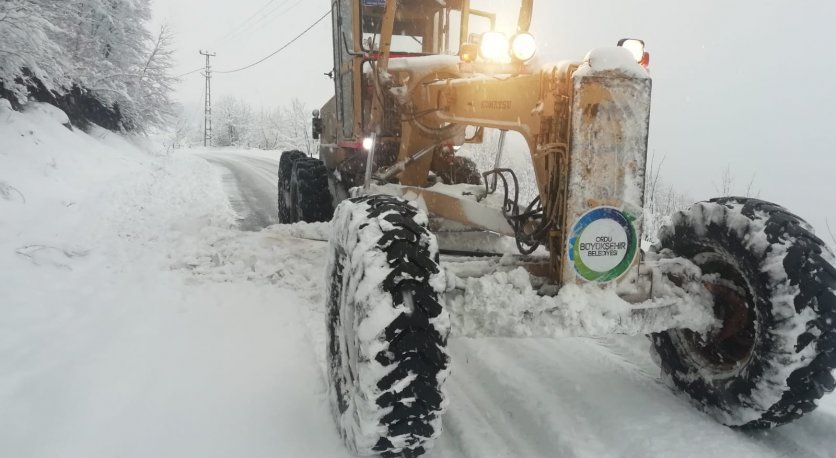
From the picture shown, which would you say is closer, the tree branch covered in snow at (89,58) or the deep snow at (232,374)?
the deep snow at (232,374)

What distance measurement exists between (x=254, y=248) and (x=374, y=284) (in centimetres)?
387

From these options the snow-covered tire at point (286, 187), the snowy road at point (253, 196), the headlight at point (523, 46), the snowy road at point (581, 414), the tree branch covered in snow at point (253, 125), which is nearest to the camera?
the snowy road at point (581, 414)

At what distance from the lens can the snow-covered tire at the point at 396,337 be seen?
2.26 m

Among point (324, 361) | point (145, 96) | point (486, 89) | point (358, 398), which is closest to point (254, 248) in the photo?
point (324, 361)

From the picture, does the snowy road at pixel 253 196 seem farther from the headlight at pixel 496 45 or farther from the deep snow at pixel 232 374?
the headlight at pixel 496 45

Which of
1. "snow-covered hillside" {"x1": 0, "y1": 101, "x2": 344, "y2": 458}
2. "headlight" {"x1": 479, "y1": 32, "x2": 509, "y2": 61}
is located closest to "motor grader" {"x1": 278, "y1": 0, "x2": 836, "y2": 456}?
"headlight" {"x1": 479, "y1": 32, "x2": 509, "y2": 61}

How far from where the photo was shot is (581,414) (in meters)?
3.00

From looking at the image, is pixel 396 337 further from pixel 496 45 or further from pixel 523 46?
pixel 496 45

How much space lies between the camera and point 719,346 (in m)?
3.10

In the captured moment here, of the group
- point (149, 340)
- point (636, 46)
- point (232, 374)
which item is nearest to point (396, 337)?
point (232, 374)

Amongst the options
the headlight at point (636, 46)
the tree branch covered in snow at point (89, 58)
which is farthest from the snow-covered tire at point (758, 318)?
the tree branch covered in snow at point (89, 58)

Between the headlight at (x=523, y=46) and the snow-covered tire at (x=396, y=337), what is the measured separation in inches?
42.7

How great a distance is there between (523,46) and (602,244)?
1.09 m

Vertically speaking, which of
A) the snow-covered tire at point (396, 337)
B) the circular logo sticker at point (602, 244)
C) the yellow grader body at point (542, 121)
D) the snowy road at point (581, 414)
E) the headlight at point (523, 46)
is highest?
the headlight at point (523, 46)
